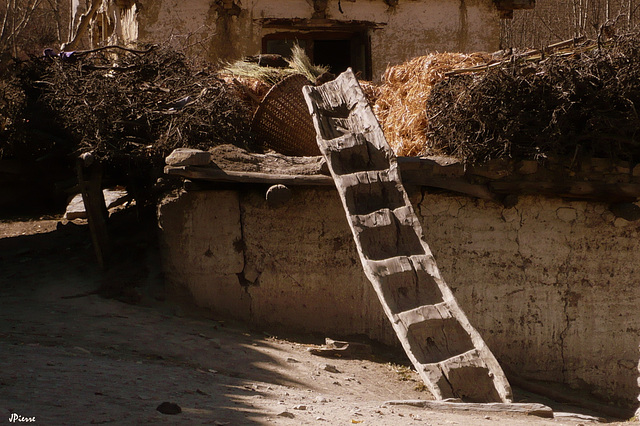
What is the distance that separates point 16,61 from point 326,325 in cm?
394

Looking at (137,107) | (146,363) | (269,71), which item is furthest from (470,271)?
(137,107)

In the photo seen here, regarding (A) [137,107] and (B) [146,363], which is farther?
(A) [137,107]

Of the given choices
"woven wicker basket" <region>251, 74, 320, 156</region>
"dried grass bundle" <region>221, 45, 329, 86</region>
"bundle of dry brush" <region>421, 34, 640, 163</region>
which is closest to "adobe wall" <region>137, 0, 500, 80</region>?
"dried grass bundle" <region>221, 45, 329, 86</region>

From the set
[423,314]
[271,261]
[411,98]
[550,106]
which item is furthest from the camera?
[411,98]

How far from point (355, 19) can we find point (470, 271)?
4794 mm

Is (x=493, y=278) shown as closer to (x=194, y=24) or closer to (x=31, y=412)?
(x=31, y=412)

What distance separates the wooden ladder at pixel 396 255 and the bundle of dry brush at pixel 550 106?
2.46ft

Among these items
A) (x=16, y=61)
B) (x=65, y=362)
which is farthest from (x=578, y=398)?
(x=16, y=61)

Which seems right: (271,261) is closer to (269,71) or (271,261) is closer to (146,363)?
(146,363)

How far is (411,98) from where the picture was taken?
655 centimetres

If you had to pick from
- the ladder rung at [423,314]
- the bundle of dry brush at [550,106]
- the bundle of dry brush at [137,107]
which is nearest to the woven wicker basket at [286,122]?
the bundle of dry brush at [137,107]

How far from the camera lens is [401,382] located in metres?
5.41

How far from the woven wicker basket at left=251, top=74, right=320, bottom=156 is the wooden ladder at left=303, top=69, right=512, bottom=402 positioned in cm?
53

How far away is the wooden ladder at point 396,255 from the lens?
4.21 m
